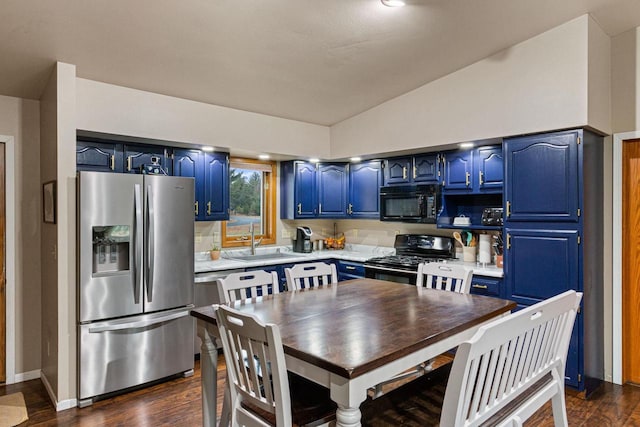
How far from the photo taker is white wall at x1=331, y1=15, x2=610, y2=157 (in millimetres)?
2953

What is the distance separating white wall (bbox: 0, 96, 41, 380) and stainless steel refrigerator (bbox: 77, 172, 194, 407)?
3.02ft

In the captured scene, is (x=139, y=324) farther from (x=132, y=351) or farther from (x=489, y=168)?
(x=489, y=168)

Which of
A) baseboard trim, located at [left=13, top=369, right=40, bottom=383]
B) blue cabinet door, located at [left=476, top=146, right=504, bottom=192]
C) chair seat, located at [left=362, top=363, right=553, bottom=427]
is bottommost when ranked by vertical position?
baseboard trim, located at [left=13, top=369, right=40, bottom=383]

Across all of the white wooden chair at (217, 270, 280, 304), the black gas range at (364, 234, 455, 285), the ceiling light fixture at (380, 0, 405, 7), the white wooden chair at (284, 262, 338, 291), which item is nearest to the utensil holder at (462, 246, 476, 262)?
the black gas range at (364, 234, 455, 285)

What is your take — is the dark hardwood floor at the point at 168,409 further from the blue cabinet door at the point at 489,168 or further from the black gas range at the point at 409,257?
the blue cabinet door at the point at 489,168

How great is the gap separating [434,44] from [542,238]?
176 centimetres

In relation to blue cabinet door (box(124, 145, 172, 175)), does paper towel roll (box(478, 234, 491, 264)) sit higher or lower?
lower

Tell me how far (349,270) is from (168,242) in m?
2.12

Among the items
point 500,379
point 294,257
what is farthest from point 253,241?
point 500,379

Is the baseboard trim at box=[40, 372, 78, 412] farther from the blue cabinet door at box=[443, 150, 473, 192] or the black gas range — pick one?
the blue cabinet door at box=[443, 150, 473, 192]

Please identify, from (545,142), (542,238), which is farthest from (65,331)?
(545,142)

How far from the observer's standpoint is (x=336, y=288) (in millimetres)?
2803

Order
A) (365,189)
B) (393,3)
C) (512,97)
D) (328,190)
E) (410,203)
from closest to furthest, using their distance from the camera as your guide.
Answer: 1. (393,3)
2. (512,97)
3. (410,203)
4. (365,189)
5. (328,190)

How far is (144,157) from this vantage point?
3.62m
